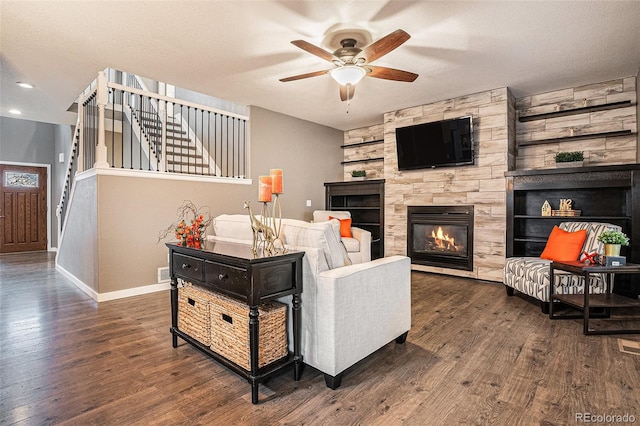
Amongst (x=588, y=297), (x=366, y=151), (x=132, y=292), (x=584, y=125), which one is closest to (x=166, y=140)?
(x=132, y=292)

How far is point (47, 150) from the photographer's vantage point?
24.1 ft

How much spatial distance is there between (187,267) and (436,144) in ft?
13.2

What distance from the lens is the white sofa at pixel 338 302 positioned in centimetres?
187

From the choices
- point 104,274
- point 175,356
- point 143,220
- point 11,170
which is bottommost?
point 175,356

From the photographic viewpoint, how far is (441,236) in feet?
16.5

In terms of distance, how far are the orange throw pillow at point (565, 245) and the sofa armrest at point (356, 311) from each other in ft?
7.25

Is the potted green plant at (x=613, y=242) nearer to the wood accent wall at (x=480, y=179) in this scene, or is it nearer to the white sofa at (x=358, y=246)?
the wood accent wall at (x=480, y=179)

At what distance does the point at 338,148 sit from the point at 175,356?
5.35 m

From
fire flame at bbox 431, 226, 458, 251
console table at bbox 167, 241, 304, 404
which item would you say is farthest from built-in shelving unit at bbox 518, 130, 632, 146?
console table at bbox 167, 241, 304, 404

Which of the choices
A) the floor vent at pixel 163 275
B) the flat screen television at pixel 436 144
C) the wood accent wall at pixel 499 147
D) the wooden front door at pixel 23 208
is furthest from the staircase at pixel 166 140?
the wood accent wall at pixel 499 147

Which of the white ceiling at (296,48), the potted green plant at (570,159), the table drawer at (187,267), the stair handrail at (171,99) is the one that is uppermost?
the white ceiling at (296,48)

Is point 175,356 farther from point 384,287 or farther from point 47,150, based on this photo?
point 47,150

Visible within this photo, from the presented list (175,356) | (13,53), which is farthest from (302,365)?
(13,53)

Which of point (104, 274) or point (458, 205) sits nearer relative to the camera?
point (104, 274)
